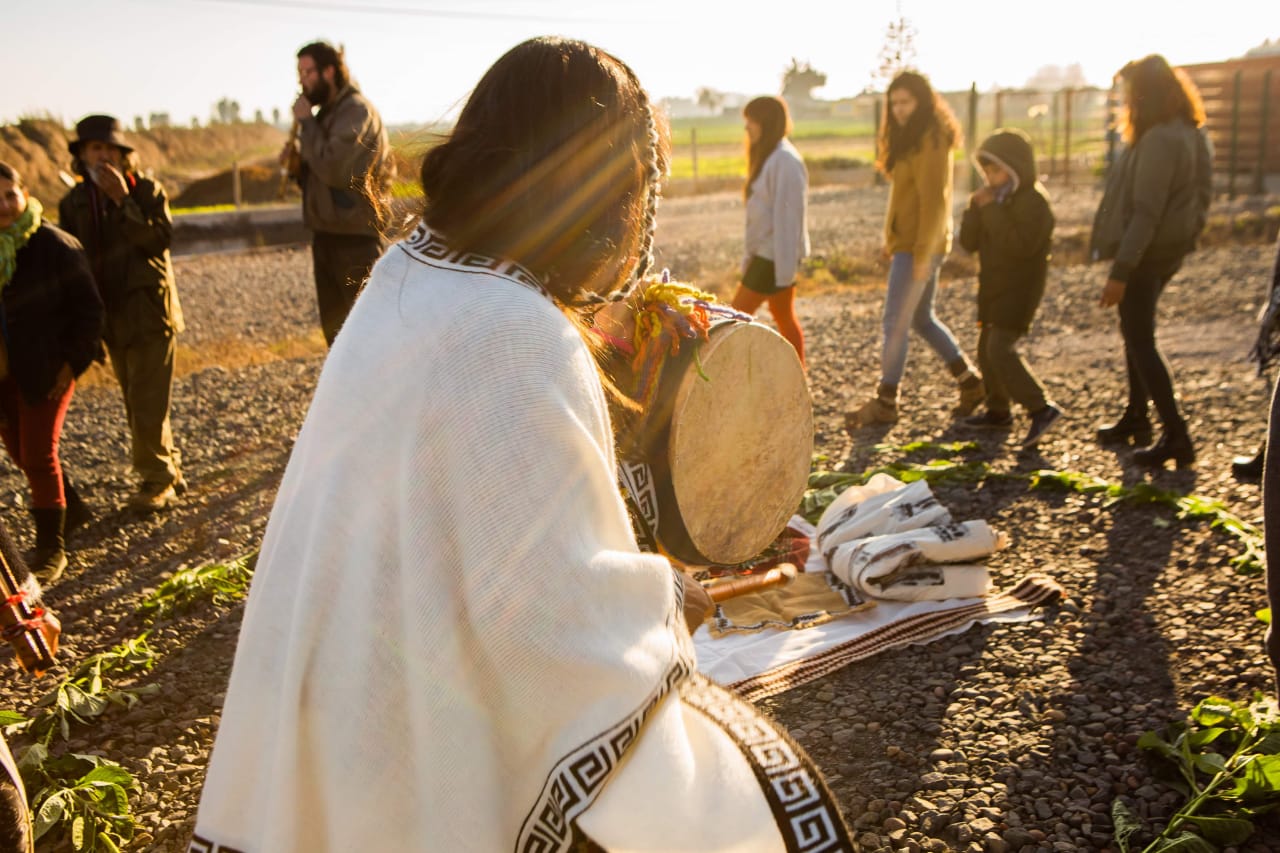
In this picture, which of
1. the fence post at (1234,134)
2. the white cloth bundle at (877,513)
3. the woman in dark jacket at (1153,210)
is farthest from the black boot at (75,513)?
the fence post at (1234,134)

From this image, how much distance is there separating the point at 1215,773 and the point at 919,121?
13.9 ft

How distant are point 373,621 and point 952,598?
2833mm

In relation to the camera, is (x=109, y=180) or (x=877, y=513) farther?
(x=109, y=180)

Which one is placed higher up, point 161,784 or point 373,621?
point 373,621

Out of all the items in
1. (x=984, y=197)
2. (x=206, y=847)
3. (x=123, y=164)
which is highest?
(x=123, y=164)

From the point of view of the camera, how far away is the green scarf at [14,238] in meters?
4.56

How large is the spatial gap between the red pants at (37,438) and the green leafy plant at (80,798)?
78.2 inches

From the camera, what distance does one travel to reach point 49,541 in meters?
4.76

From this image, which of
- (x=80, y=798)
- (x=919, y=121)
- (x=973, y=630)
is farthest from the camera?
(x=919, y=121)

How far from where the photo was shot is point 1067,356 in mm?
8047

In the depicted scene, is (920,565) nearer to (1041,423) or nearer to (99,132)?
(1041,423)

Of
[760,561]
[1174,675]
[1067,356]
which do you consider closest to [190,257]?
[1067,356]

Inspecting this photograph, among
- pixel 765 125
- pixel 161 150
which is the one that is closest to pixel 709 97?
pixel 161 150

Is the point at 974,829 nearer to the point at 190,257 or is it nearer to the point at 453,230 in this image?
the point at 453,230
